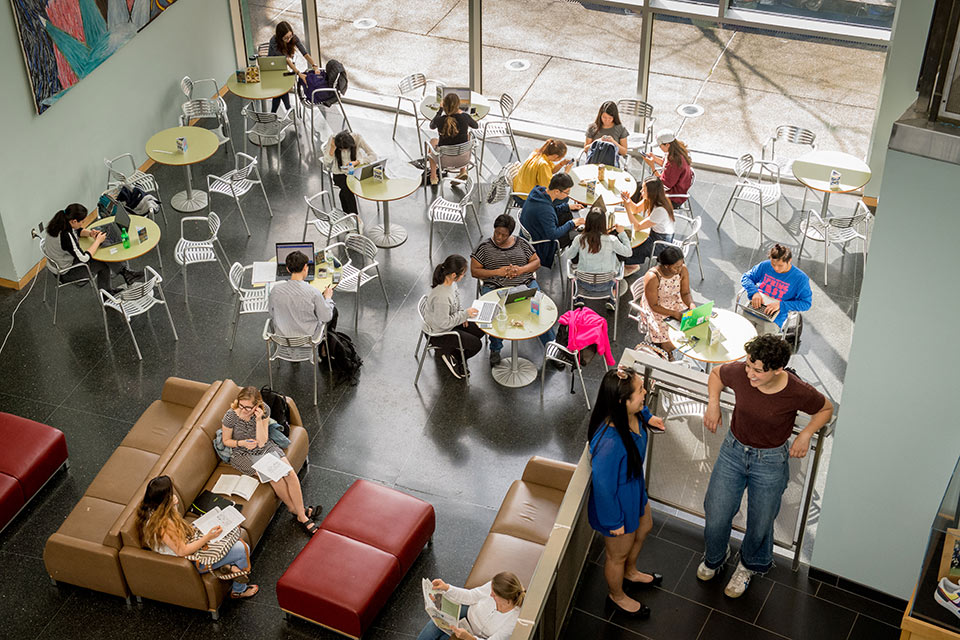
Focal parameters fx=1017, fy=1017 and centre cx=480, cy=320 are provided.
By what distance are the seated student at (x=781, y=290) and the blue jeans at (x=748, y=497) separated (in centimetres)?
235

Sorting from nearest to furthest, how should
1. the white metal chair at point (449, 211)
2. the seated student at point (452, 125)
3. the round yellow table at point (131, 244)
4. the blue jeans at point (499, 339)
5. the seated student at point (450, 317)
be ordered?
the seated student at point (450, 317)
the blue jeans at point (499, 339)
the round yellow table at point (131, 244)
the white metal chair at point (449, 211)
the seated student at point (452, 125)

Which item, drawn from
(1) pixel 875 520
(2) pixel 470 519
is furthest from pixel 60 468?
(1) pixel 875 520

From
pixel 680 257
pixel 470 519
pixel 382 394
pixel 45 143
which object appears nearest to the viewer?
pixel 470 519

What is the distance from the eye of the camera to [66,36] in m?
10.0

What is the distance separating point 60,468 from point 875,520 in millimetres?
6017

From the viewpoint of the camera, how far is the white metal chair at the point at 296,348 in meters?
8.38

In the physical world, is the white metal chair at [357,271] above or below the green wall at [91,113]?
below

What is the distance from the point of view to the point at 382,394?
8.77 m

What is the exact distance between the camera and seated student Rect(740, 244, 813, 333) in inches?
329

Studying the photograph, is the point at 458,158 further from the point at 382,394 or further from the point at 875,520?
the point at 875,520

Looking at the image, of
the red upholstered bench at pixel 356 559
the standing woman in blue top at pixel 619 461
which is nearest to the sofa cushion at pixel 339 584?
the red upholstered bench at pixel 356 559

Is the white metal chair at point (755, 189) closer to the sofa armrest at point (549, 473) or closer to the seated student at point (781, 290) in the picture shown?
the seated student at point (781, 290)

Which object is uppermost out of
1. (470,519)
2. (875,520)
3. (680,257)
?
(680,257)

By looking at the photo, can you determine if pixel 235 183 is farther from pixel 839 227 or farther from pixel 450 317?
pixel 839 227
